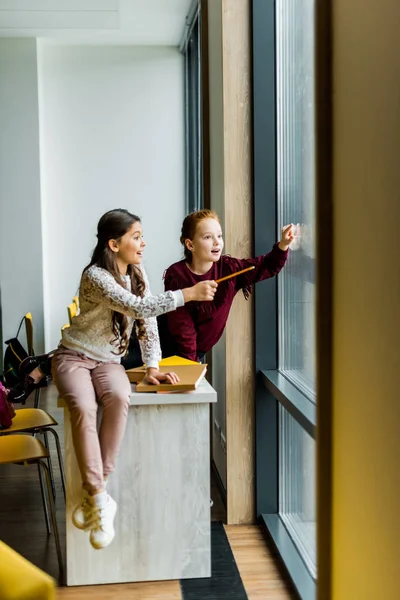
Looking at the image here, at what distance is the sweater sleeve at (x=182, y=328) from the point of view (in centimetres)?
302

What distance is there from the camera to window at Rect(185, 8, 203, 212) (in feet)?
19.7

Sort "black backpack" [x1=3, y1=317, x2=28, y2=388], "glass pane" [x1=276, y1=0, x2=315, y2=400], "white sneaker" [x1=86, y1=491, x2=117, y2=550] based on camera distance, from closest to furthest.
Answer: "white sneaker" [x1=86, y1=491, x2=117, y2=550] < "glass pane" [x1=276, y1=0, x2=315, y2=400] < "black backpack" [x1=3, y1=317, x2=28, y2=388]

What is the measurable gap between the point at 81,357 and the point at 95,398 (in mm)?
200

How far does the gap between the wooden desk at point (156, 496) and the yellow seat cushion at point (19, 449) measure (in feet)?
0.54

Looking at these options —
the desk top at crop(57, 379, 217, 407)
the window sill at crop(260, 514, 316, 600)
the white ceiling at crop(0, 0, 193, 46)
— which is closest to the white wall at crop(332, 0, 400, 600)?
the window sill at crop(260, 514, 316, 600)

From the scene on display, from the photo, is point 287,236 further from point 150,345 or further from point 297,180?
point 150,345

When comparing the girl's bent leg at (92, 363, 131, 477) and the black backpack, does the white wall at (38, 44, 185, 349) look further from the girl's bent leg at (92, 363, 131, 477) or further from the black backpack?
the girl's bent leg at (92, 363, 131, 477)

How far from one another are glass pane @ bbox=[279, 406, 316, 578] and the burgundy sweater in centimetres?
46

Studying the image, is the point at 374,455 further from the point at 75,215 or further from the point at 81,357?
the point at 75,215

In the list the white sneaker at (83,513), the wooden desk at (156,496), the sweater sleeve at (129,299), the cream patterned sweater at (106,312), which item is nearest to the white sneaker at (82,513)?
the white sneaker at (83,513)

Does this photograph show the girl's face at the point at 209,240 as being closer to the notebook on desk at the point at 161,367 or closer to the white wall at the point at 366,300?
the notebook on desk at the point at 161,367

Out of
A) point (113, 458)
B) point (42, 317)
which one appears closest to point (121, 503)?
point (113, 458)

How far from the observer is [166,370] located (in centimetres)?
269

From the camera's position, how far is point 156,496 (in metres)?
2.60
